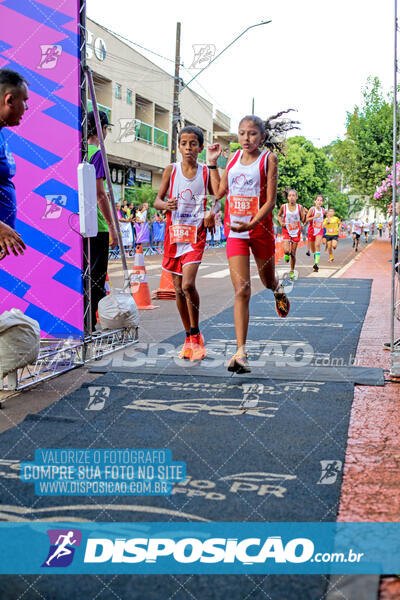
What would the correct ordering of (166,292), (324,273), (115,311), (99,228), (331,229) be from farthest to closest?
(331,229)
(324,273)
(166,292)
(99,228)
(115,311)

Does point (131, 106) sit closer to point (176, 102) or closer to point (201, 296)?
point (176, 102)

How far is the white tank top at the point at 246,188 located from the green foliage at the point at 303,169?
5705 centimetres

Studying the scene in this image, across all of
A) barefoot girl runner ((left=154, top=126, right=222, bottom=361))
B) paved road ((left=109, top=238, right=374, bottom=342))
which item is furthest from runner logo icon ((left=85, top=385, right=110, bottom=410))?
paved road ((left=109, top=238, right=374, bottom=342))

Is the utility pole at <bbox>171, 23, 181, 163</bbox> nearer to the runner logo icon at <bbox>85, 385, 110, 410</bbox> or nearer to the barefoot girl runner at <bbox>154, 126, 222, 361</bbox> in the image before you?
the barefoot girl runner at <bbox>154, 126, 222, 361</bbox>

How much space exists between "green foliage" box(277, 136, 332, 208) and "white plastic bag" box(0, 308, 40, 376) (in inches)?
2298

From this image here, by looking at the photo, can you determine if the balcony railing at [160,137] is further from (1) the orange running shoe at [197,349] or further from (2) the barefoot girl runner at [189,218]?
(1) the orange running shoe at [197,349]

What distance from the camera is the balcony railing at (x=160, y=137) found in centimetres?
3769

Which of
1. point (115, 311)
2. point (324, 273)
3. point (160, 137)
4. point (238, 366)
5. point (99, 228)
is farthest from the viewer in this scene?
point (160, 137)

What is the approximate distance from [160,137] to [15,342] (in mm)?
35117

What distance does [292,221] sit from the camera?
1541 centimetres

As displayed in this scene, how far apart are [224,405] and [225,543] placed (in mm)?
1944

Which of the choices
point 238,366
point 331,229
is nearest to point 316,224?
point 331,229

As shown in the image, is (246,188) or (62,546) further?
(246,188)

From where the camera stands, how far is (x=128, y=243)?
23.0 meters
